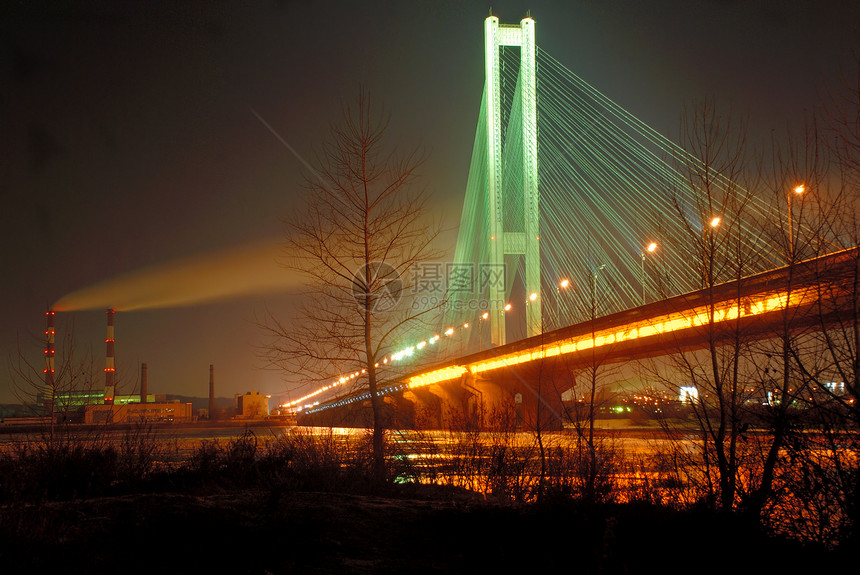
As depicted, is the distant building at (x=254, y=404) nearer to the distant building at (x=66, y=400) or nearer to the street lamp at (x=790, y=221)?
the distant building at (x=66, y=400)

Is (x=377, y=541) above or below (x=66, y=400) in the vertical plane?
below

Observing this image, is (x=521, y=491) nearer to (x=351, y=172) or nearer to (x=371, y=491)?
(x=371, y=491)

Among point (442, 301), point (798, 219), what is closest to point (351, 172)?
point (442, 301)

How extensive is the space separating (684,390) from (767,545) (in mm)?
2619

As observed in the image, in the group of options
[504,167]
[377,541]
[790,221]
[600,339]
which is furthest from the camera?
[504,167]

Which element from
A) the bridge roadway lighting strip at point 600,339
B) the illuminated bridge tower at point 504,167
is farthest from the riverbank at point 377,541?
the illuminated bridge tower at point 504,167

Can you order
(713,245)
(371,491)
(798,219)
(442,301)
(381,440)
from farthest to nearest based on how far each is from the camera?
(442,301), (381,440), (371,491), (713,245), (798,219)

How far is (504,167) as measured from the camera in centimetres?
3334

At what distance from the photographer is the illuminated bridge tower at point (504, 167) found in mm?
28188

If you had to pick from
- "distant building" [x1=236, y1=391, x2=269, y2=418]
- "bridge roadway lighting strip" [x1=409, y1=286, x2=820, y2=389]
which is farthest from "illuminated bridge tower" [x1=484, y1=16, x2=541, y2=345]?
"distant building" [x1=236, y1=391, x2=269, y2=418]

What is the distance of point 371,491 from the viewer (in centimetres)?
799

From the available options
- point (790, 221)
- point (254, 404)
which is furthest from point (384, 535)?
point (254, 404)

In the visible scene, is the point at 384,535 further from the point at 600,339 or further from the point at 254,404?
the point at 254,404

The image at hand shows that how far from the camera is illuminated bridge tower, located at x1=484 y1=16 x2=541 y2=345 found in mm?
28188
